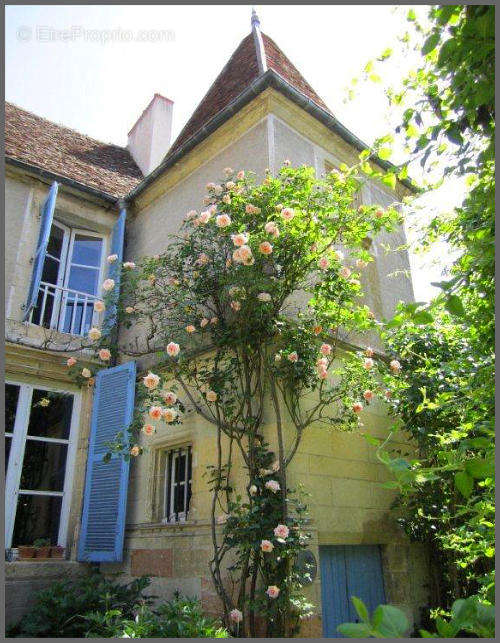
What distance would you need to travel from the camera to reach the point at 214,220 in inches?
199

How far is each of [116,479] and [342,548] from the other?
2.70m

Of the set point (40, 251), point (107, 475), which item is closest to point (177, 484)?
point (107, 475)

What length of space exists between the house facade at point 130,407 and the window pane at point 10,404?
2cm

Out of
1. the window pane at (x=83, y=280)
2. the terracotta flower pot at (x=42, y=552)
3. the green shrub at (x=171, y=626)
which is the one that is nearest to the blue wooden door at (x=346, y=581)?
the green shrub at (x=171, y=626)

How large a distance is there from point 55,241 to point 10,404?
264 centimetres

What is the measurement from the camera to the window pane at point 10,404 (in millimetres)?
5934

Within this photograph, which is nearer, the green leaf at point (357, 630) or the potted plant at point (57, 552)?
the green leaf at point (357, 630)

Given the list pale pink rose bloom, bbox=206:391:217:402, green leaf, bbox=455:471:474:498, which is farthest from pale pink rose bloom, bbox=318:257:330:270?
green leaf, bbox=455:471:474:498

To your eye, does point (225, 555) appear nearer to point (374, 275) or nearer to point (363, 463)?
point (363, 463)

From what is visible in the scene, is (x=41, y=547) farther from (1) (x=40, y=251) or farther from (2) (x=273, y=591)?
(1) (x=40, y=251)

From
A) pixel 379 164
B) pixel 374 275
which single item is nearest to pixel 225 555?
pixel 374 275

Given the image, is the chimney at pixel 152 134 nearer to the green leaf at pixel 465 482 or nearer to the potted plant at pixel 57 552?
the potted plant at pixel 57 552

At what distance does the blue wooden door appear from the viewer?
15.1 feet

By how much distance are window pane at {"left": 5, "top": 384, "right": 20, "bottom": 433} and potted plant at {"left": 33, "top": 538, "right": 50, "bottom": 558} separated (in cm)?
132
